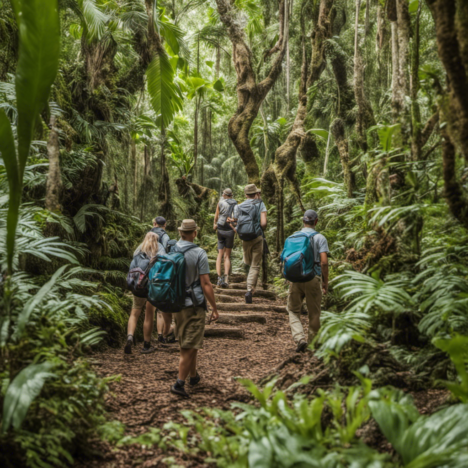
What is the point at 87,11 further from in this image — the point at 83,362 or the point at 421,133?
the point at 83,362

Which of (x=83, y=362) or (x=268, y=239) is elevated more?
(x=268, y=239)

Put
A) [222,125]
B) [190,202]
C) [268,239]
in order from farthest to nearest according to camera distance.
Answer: [222,125], [190,202], [268,239]

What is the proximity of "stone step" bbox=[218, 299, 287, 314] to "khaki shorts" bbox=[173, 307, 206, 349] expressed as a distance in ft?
11.4

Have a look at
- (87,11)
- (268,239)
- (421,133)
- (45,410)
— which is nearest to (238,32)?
(87,11)

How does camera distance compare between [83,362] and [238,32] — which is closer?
[83,362]

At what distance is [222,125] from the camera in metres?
20.1

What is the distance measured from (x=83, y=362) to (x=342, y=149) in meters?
6.87

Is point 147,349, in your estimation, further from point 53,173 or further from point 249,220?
point 249,220

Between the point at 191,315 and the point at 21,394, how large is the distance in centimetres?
212

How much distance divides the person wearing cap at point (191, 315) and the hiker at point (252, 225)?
3176mm

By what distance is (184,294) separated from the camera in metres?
4.11

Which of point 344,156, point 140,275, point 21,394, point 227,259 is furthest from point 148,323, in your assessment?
point 344,156

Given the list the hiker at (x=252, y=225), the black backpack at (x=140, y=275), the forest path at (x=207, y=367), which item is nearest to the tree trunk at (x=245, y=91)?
the hiker at (x=252, y=225)

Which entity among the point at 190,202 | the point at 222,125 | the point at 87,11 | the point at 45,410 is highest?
the point at 222,125
